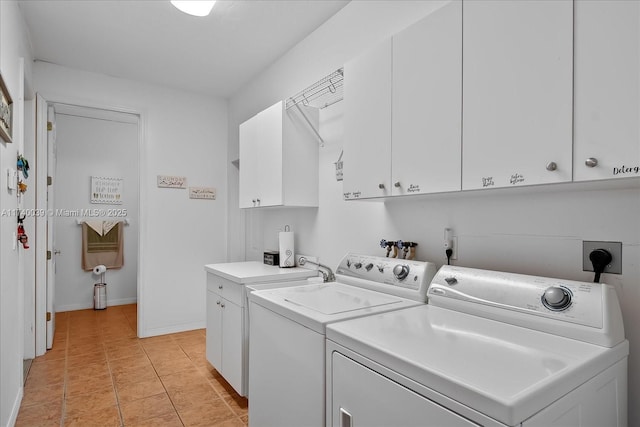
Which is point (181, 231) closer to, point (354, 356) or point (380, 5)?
point (380, 5)

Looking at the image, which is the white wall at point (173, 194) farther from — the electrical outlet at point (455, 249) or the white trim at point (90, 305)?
the electrical outlet at point (455, 249)

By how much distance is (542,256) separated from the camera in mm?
1358

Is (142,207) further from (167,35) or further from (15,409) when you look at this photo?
(15,409)

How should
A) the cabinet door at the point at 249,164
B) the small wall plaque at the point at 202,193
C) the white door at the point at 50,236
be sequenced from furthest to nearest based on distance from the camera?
the small wall plaque at the point at 202,193 < the white door at the point at 50,236 < the cabinet door at the point at 249,164

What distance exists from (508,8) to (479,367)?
1135 mm

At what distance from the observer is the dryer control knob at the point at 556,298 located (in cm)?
111

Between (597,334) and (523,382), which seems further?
(597,334)

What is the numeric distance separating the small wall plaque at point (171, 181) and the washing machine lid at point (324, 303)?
265 cm

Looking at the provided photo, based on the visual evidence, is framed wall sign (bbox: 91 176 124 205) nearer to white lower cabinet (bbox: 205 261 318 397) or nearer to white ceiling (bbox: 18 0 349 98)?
white ceiling (bbox: 18 0 349 98)

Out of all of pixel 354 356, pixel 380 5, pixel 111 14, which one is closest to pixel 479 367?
pixel 354 356

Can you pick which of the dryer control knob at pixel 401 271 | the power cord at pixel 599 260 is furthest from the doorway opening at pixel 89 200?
the power cord at pixel 599 260

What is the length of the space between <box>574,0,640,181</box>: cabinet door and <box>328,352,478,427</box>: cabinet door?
0.77 m

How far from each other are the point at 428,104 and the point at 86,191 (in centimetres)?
507

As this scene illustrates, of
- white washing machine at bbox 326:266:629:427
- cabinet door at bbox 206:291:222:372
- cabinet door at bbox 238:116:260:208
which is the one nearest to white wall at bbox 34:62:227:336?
cabinet door at bbox 238:116:260:208
